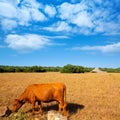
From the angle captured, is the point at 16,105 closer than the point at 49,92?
No

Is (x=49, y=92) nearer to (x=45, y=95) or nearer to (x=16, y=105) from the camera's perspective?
(x=45, y=95)

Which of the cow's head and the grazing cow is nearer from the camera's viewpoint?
the grazing cow

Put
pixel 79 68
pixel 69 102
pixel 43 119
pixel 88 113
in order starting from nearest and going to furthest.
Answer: pixel 43 119, pixel 88 113, pixel 69 102, pixel 79 68

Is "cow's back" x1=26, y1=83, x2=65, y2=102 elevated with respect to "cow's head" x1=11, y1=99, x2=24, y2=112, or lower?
elevated

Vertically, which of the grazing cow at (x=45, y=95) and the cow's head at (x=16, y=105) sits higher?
the grazing cow at (x=45, y=95)

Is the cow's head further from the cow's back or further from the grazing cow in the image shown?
the cow's back

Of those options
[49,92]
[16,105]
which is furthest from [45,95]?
[16,105]

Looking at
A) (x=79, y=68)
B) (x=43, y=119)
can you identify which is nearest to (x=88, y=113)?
(x=43, y=119)

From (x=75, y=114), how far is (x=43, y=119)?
1.90m

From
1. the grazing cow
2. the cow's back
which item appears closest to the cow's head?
the grazing cow

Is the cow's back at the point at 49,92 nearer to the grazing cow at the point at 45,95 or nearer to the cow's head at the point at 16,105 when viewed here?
the grazing cow at the point at 45,95

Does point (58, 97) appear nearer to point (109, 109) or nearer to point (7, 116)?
point (7, 116)

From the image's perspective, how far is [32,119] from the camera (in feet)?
36.8

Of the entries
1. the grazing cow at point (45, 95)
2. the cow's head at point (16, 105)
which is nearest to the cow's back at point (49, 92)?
the grazing cow at point (45, 95)
